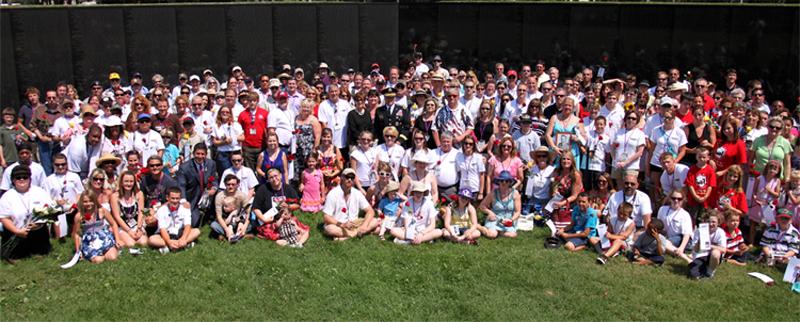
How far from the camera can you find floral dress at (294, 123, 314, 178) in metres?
10.6

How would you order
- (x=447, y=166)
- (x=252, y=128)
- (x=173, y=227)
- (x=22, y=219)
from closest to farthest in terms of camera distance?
(x=22, y=219), (x=173, y=227), (x=447, y=166), (x=252, y=128)

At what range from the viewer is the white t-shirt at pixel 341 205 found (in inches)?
364

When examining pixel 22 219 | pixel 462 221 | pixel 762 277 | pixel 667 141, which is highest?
pixel 667 141

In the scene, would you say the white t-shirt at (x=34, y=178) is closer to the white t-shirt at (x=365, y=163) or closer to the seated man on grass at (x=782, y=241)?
the white t-shirt at (x=365, y=163)

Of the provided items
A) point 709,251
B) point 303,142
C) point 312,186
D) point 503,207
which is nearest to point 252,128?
point 303,142

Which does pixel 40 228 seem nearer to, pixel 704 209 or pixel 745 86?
pixel 704 209

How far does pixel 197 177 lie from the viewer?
9477mm

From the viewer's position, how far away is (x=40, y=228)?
8406 mm

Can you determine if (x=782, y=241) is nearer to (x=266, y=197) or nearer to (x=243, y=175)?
(x=266, y=197)

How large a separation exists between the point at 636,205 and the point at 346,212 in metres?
3.43

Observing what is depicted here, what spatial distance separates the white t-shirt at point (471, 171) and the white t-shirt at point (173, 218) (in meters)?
3.44

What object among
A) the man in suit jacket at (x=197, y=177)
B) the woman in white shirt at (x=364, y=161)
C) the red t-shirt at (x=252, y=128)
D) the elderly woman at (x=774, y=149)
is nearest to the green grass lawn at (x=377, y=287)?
the man in suit jacket at (x=197, y=177)

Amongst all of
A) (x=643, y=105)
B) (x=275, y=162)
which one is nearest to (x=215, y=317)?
(x=275, y=162)

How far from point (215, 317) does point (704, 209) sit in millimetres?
5664
